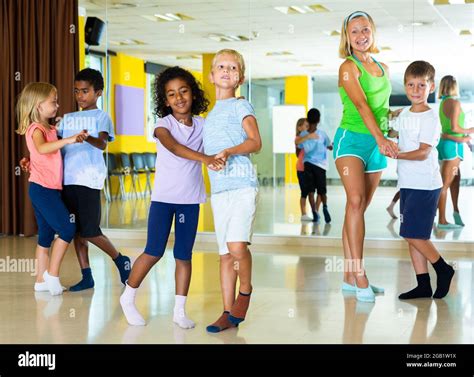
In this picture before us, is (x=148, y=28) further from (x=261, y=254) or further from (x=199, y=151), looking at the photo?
(x=199, y=151)

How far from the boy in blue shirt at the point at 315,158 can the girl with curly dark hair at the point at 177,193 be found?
129 inches

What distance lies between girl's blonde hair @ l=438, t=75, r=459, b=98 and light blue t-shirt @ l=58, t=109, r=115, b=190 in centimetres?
316

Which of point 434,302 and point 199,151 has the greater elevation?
point 199,151

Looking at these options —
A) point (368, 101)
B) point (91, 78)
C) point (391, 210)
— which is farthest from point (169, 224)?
point (391, 210)

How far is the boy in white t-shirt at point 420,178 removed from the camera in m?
4.17

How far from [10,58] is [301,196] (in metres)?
3.21

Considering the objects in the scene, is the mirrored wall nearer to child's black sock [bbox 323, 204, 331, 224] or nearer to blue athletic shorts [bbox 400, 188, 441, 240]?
child's black sock [bbox 323, 204, 331, 224]

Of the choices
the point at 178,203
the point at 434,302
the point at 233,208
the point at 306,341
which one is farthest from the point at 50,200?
the point at 434,302

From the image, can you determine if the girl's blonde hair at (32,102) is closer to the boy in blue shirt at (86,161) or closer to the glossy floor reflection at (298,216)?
the boy in blue shirt at (86,161)

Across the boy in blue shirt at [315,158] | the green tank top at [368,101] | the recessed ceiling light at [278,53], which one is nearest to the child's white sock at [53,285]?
the green tank top at [368,101]

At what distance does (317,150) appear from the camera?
6992 mm

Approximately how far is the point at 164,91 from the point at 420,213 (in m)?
1.62
